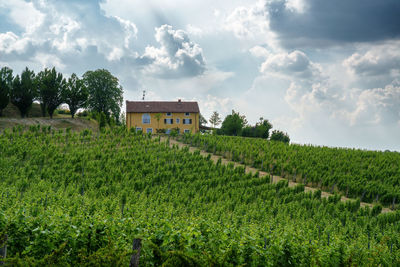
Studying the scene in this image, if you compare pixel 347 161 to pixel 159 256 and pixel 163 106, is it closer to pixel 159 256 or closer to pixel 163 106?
pixel 159 256

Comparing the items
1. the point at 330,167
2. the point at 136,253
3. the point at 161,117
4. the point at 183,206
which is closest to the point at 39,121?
the point at 161,117

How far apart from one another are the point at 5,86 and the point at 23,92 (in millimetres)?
2564

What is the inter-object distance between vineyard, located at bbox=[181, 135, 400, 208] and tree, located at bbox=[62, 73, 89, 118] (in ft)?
68.1

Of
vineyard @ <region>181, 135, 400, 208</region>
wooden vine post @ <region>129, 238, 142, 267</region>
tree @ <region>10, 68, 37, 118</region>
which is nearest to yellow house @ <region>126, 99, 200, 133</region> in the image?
tree @ <region>10, 68, 37, 118</region>

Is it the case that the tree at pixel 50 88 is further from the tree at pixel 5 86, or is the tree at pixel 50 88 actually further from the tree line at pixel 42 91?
the tree at pixel 5 86

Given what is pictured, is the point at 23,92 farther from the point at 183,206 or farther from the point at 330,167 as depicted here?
the point at 330,167

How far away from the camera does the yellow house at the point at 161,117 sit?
1955 inches

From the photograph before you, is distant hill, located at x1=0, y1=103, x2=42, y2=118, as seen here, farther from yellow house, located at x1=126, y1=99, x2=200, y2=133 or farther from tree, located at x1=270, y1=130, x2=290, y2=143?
tree, located at x1=270, y1=130, x2=290, y2=143

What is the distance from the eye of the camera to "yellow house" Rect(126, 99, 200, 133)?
49.7 metres

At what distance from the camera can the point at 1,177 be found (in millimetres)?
19094

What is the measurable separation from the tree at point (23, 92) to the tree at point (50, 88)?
1.16m

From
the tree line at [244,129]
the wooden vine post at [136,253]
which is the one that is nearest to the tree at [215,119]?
the tree line at [244,129]

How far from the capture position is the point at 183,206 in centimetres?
1583

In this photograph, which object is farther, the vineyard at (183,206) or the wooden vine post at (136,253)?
the vineyard at (183,206)
